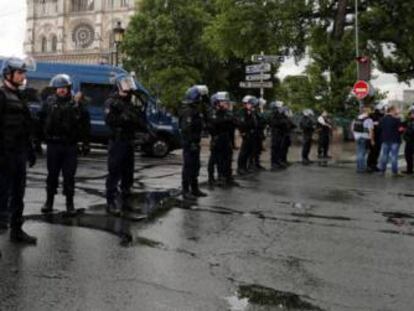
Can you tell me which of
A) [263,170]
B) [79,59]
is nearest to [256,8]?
[263,170]

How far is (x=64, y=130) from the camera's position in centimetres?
851

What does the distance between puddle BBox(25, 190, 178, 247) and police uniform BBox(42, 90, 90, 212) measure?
0.90 feet

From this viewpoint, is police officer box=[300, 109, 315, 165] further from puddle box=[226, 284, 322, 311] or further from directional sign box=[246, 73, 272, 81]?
puddle box=[226, 284, 322, 311]

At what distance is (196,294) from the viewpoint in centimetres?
546

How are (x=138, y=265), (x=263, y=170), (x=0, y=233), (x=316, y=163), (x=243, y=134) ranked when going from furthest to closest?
1. (x=316, y=163)
2. (x=263, y=170)
3. (x=243, y=134)
4. (x=0, y=233)
5. (x=138, y=265)

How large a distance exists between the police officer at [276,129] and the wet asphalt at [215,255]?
5841mm

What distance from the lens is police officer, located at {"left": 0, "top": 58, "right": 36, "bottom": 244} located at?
6922mm

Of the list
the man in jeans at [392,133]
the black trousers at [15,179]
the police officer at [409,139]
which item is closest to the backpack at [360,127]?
the man in jeans at [392,133]

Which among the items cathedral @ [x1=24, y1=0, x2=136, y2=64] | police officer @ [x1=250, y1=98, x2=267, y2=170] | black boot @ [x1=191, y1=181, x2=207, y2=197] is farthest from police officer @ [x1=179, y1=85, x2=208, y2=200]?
cathedral @ [x1=24, y1=0, x2=136, y2=64]

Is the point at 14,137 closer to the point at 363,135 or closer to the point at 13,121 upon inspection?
the point at 13,121

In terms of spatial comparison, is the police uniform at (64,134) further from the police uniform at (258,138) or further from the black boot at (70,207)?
the police uniform at (258,138)

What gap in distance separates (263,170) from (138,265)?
10.8 metres

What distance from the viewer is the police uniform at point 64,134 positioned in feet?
27.9

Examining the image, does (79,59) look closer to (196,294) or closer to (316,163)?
(316,163)
